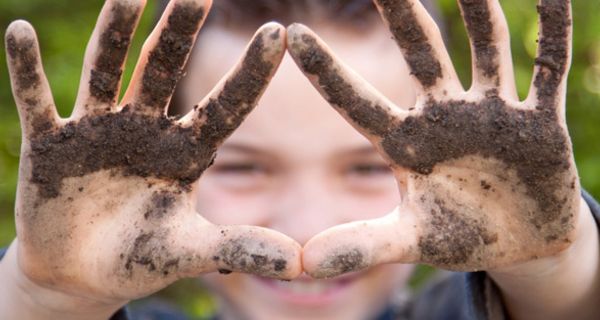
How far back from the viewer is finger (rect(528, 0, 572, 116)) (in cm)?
120

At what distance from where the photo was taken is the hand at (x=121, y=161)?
3.86 ft

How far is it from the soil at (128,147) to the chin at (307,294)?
0.93 metres

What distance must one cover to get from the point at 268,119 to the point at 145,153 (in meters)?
0.74

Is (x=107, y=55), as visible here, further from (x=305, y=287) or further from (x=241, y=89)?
(x=305, y=287)

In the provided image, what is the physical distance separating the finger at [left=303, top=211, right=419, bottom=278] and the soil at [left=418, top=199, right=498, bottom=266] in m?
0.02

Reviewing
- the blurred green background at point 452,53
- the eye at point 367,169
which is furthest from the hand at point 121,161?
the blurred green background at point 452,53

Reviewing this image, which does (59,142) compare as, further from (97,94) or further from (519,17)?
(519,17)

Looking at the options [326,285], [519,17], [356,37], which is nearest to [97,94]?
[356,37]

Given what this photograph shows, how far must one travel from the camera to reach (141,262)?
3.87ft

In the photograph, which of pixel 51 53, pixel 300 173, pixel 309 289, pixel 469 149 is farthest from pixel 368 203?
pixel 51 53

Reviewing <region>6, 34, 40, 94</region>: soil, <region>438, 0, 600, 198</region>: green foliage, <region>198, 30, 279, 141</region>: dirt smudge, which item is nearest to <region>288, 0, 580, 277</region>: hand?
<region>198, 30, 279, 141</region>: dirt smudge

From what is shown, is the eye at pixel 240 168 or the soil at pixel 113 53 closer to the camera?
the soil at pixel 113 53

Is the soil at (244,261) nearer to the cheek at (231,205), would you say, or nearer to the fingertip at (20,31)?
the fingertip at (20,31)

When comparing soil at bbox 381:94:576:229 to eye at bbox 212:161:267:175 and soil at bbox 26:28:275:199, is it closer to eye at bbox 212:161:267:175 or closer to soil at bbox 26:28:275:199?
soil at bbox 26:28:275:199
